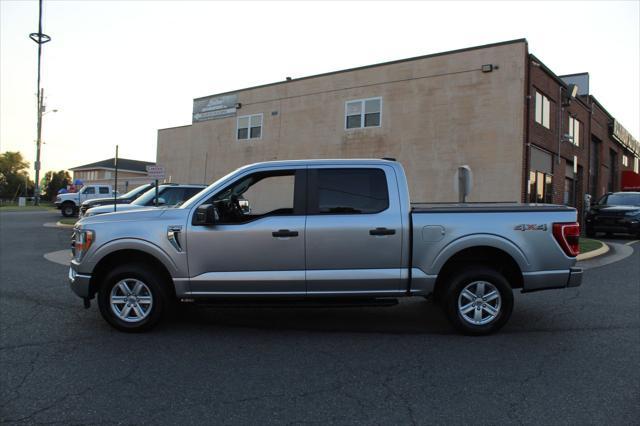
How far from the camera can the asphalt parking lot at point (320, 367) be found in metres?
3.51

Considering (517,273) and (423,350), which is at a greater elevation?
(517,273)

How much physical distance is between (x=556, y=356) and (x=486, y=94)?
55.9ft

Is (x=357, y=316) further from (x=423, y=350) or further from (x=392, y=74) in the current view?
(x=392, y=74)

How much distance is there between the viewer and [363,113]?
2408 centimetres

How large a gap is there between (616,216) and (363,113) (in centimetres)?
1181

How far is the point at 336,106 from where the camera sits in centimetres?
2509

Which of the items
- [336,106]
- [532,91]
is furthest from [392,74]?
[532,91]

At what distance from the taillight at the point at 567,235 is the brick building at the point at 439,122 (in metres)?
10.1

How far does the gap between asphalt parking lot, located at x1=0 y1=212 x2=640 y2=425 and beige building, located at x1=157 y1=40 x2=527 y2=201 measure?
13553 mm

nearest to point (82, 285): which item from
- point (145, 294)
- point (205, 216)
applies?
point (145, 294)

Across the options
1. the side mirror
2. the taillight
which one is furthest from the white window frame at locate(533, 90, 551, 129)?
the side mirror

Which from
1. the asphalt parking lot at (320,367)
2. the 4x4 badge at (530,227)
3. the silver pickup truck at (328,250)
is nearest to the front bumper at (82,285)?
the silver pickup truck at (328,250)

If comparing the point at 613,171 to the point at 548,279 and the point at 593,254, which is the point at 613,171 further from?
the point at 548,279

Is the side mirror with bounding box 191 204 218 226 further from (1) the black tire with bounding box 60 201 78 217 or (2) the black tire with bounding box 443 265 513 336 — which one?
(1) the black tire with bounding box 60 201 78 217
